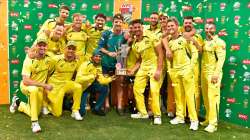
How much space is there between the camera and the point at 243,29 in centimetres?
668

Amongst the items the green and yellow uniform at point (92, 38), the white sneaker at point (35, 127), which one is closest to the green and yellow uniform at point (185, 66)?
the green and yellow uniform at point (92, 38)

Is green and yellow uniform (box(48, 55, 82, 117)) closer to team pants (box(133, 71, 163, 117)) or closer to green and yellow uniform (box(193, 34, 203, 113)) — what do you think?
team pants (box(133, 71, 163, 117))

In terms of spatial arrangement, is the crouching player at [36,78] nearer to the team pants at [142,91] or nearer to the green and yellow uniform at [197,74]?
the team pants at [142,91]

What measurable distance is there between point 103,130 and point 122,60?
1422mm

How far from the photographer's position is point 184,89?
6.67m

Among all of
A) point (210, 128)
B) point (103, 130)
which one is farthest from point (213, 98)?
point (103, 130)

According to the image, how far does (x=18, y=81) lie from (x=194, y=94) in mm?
3198

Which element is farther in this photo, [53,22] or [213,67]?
[53,22]

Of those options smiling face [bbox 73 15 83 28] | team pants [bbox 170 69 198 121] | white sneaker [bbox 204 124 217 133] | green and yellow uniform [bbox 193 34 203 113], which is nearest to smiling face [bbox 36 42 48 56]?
smiling face [bbox 73 15 83 28]

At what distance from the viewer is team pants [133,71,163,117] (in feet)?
22.2

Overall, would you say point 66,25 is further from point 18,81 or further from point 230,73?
point 230,73

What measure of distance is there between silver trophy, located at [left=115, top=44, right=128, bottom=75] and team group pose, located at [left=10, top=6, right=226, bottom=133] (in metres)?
0.02

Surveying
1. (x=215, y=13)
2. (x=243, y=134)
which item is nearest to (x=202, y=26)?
(x=215, y=13)

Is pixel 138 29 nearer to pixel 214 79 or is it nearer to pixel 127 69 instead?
pixel 127 69
